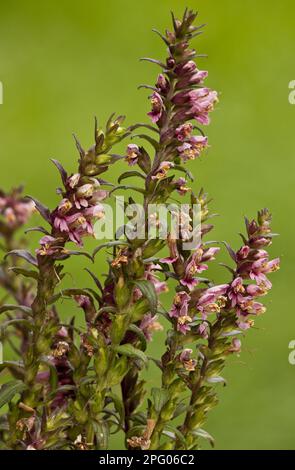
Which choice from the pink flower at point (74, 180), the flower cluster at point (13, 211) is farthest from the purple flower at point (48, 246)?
the flower cluster at point (13, 211)

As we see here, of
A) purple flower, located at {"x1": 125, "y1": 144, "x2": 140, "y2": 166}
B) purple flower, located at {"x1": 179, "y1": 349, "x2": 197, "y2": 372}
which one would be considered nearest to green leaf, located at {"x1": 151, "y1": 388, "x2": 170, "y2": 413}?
purple flower, located at {"x1": 179, "y1": 349, "x2": 197, "y2": 372}

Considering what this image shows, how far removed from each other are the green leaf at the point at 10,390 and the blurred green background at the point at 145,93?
711mm

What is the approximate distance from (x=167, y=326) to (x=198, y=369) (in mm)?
552

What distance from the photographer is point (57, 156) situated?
142 centimetres

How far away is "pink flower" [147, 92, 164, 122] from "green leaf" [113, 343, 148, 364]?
12 centimetres

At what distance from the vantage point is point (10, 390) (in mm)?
425

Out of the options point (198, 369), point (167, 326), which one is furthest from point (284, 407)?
point (198, 369)

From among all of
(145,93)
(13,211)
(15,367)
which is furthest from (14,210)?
(145,93)

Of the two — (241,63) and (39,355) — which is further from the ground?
(241,63)

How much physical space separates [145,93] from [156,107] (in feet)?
3.53

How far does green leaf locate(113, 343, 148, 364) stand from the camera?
400mm

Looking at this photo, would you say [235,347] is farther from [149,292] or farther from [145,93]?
[145,93]

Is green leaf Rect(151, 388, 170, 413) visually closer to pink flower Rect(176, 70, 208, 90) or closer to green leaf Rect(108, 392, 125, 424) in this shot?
green leaf Rect(108, 392, 125, 424)
